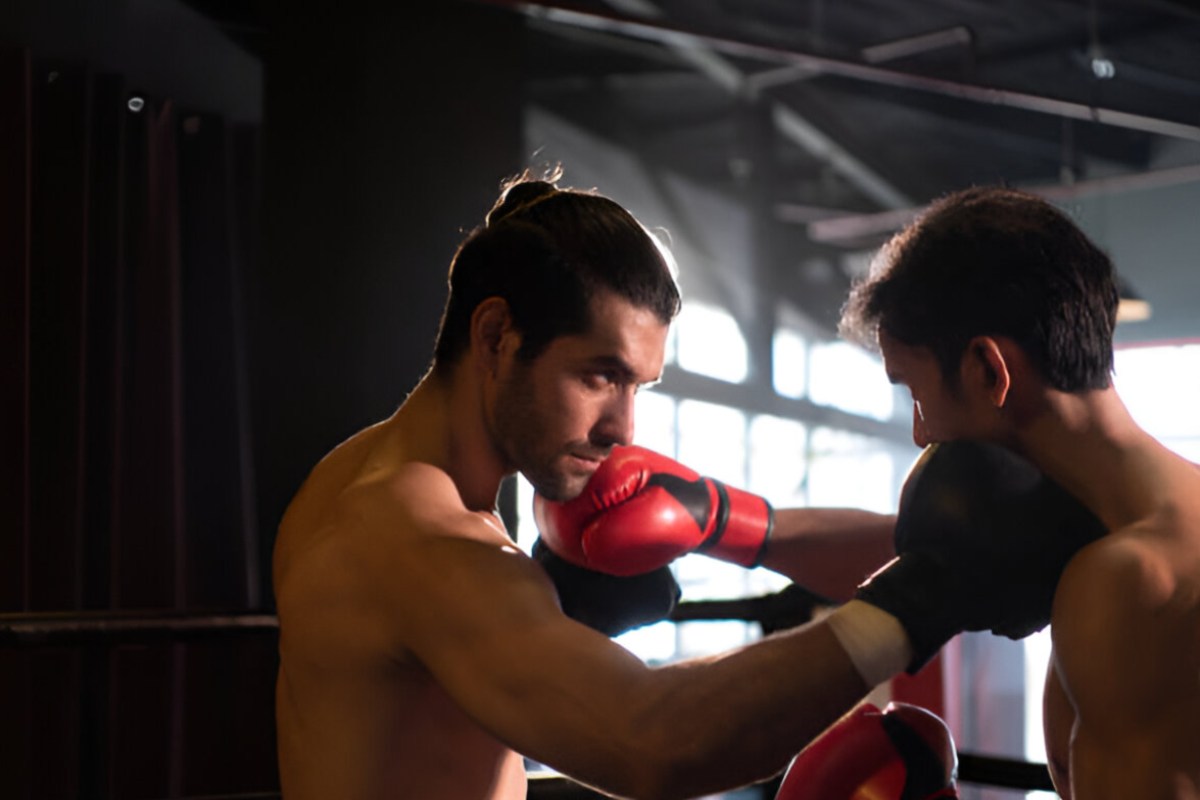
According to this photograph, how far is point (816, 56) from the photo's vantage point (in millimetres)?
3760

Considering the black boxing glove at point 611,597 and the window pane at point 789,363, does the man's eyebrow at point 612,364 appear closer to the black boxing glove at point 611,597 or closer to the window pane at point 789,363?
the black boxing glove at point 611,597

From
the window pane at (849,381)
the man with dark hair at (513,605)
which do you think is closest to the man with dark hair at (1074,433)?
the man with dark hair at (513,605)

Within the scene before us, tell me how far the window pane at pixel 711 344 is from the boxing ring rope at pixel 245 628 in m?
5.13

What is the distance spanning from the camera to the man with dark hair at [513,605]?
0.98 meters

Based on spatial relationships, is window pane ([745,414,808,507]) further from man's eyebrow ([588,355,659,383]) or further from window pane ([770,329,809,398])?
man's eyebrow ([588,355,659,383])

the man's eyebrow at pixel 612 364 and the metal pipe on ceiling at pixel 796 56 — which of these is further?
the metal pipe on ceiling at pixel 796 56

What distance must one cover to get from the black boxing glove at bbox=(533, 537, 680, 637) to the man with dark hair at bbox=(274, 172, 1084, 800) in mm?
18

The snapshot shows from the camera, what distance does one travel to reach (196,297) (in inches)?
124

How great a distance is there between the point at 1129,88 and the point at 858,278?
578 cm

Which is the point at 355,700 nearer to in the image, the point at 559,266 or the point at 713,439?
the point at 559,266

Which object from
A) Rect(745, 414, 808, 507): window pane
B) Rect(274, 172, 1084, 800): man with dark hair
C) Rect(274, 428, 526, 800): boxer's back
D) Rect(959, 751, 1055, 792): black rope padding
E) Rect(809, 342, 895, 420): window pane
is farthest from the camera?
Rect(809, 342, 895, 420): window pane

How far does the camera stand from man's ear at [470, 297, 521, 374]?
1190 mm

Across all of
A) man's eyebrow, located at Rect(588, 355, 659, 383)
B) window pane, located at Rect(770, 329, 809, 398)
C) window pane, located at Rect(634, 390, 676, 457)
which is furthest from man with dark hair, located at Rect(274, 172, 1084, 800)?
window pane, located at Rect(770, 329, 809, 398)

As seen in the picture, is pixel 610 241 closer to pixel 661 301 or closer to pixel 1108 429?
pixel 661 301
